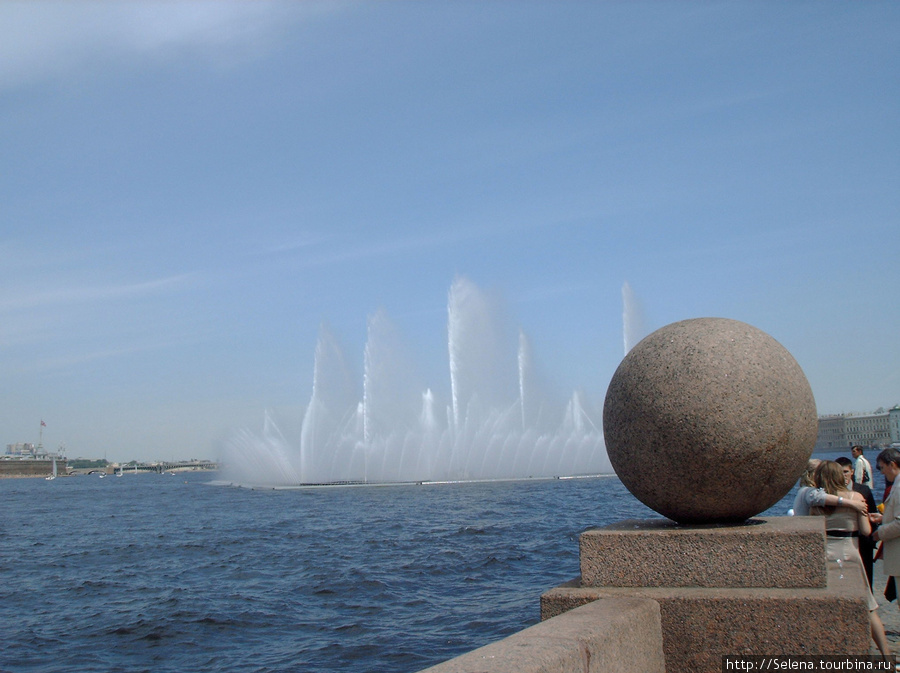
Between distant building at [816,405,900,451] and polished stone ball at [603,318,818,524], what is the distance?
450ft

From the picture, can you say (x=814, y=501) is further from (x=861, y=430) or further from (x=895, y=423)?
(x=861, y=430)

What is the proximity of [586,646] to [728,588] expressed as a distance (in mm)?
1192

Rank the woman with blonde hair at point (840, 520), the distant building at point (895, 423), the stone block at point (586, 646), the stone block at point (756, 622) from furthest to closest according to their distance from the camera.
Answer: the distant building at point (895, 423), the woman with blonde hair at point (840, 520), the stone block at point (756, 622), the stone block at point (586, 646)

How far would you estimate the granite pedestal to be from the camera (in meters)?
3.68

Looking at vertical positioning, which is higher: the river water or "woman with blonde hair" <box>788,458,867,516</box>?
"woman with blonde hair" <box>788,458,867,516</box>

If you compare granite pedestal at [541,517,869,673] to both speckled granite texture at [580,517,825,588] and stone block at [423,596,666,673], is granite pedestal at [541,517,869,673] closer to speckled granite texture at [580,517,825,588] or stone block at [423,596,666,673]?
speckled granite texture at [580,517,825,588]

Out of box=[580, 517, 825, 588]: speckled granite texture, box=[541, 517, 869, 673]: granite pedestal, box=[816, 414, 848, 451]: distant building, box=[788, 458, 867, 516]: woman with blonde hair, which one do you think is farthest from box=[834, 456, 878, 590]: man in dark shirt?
box=[816, 414, 848, 451]: distant building

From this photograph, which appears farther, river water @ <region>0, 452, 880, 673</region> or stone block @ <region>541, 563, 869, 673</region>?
river water @ <region>0, 452, 880, 673</region>

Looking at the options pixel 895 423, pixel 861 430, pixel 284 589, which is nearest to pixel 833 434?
pixel 861 430

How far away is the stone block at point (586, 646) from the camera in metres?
2.76

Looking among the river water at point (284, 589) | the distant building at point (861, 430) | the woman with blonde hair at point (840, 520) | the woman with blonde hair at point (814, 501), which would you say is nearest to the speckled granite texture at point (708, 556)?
the woman with blonde hair at point (840, 520)

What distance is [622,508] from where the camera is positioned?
92.3 feet

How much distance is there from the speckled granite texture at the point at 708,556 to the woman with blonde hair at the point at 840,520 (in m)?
0.86

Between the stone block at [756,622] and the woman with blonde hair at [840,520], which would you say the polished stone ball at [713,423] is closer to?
the stone block at [756,622]
